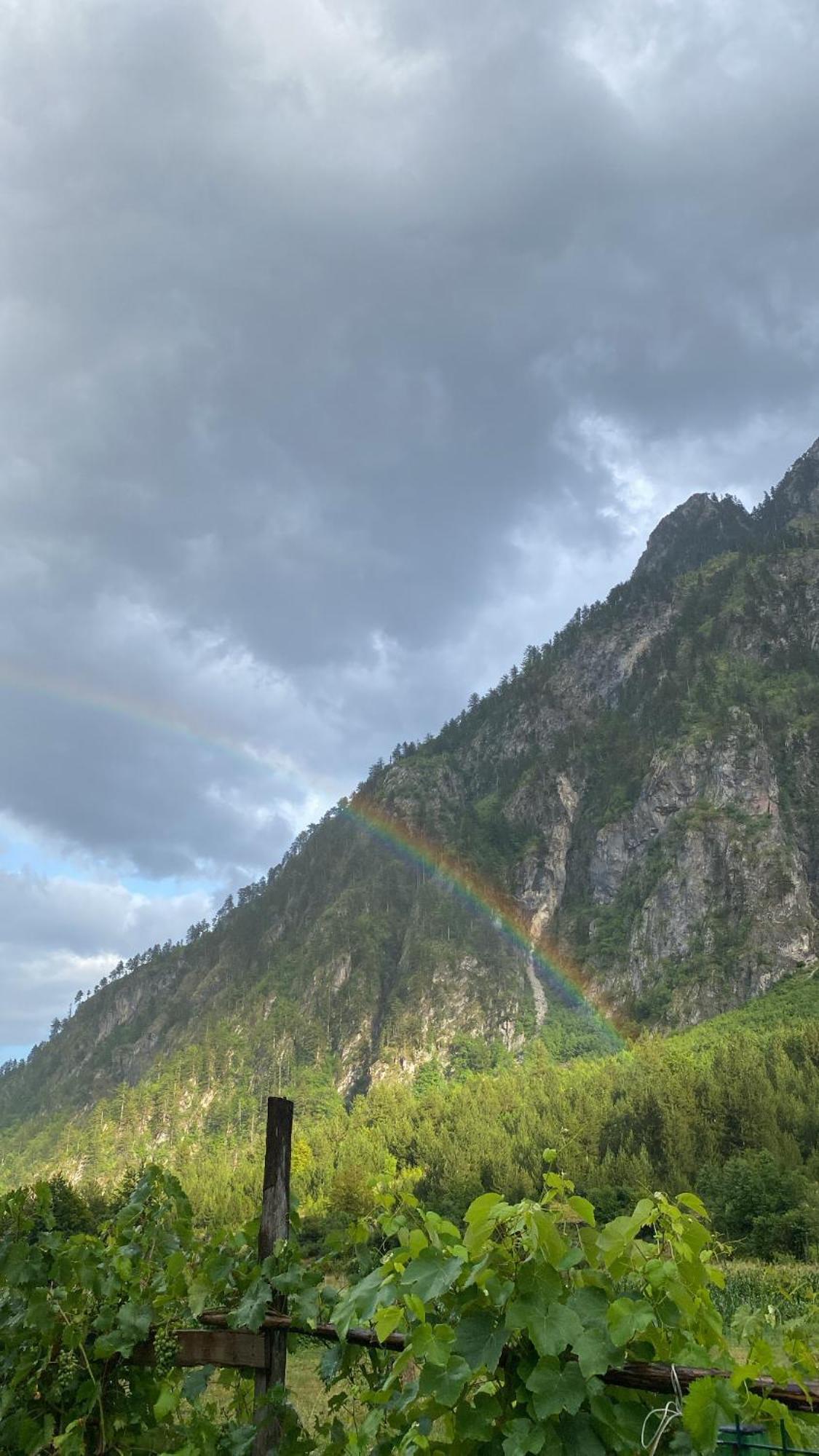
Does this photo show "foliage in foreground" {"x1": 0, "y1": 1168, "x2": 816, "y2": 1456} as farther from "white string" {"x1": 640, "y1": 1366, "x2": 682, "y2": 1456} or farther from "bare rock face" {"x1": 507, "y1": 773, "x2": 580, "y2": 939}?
"bare rock face" {"x1": 507, "y1": 773, "x2": 580, "y2": 939}

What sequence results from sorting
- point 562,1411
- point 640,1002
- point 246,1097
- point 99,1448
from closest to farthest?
point 562,1411 → point 99,1448 → point 640,1002 → point 246,1097

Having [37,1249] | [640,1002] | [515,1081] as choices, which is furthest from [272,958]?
[37,1249]

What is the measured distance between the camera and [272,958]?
186625 mm

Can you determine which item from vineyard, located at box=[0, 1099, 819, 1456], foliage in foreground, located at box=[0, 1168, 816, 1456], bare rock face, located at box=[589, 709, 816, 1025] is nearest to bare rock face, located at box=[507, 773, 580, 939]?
bare rock face, located at box=[589, 709, 816, 1025]

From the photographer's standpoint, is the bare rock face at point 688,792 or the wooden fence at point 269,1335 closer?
the wooden fence at point 269,1335

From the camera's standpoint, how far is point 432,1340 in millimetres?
2127

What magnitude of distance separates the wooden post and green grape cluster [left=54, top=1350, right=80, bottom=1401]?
92 cm

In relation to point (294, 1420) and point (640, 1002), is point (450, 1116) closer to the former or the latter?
point (640, 1002)

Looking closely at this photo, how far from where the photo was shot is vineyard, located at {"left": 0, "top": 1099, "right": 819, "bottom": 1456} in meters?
2.00

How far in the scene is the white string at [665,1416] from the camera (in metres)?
1.93

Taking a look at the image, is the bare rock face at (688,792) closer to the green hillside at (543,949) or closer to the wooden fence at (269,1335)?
the green hillside at (543,949)

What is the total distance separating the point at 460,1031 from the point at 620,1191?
10214 cm

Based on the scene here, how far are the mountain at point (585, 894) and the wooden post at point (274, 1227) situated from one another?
13450 cm

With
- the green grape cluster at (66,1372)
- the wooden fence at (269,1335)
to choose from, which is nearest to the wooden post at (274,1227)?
the wooden fence at (269,1335)
